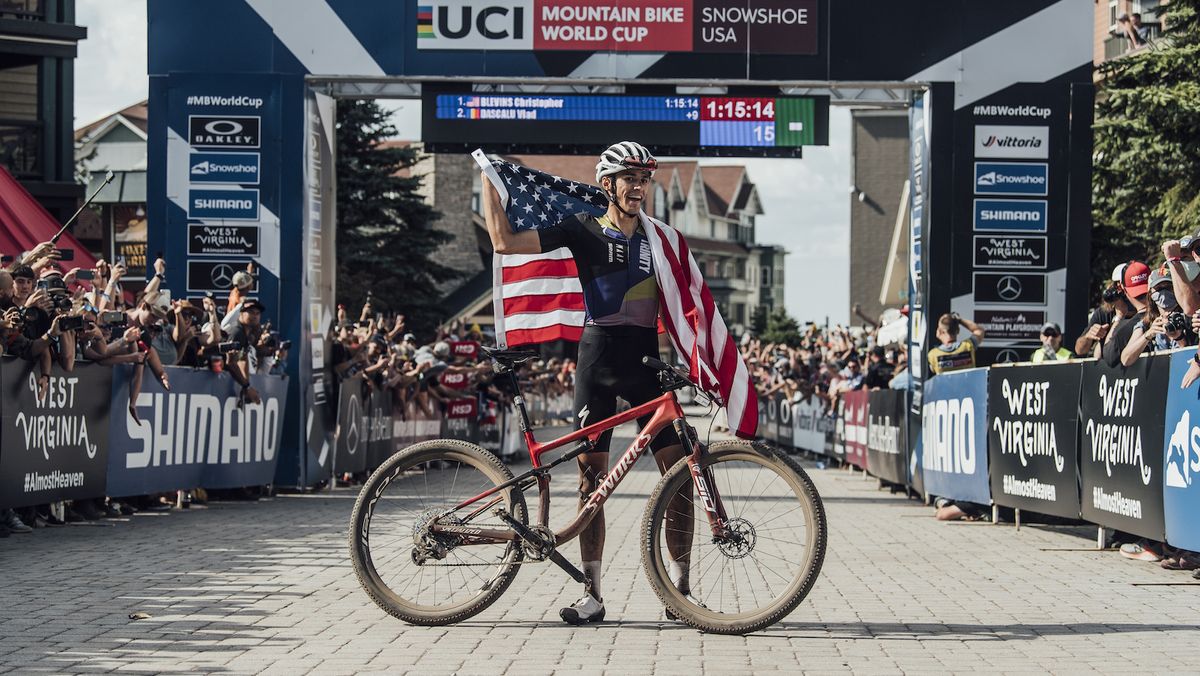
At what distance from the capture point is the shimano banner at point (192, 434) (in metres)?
14.4

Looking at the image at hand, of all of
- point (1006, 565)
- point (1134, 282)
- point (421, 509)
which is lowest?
point (1006, 565)

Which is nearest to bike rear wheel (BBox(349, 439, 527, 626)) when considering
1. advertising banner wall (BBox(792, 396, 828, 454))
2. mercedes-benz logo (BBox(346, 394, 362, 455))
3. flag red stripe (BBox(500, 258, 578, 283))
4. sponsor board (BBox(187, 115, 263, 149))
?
flag red stripe (BBox(500, 258, 578, 283))

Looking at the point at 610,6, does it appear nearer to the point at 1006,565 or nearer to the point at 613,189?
the point at 1006,565

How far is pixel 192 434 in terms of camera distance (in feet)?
51.5

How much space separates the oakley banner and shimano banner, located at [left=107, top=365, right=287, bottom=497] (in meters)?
7.86

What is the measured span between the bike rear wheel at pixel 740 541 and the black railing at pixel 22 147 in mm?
25910

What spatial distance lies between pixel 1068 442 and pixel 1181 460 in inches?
96.9

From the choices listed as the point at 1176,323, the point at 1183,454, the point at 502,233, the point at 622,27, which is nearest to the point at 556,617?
the point at 502,233

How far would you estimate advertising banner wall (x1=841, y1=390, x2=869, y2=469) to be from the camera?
2344cm

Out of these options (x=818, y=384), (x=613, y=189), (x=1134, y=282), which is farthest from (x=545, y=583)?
(x=818, y=384)

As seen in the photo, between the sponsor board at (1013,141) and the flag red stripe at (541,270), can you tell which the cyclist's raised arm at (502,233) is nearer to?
the flag red stripe at (541,270)

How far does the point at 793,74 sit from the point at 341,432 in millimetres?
6751

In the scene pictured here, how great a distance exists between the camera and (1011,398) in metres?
14.1

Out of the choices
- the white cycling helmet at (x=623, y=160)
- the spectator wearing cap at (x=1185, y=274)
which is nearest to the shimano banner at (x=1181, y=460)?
the spectator wearing cap at (x=1185, y=274)
